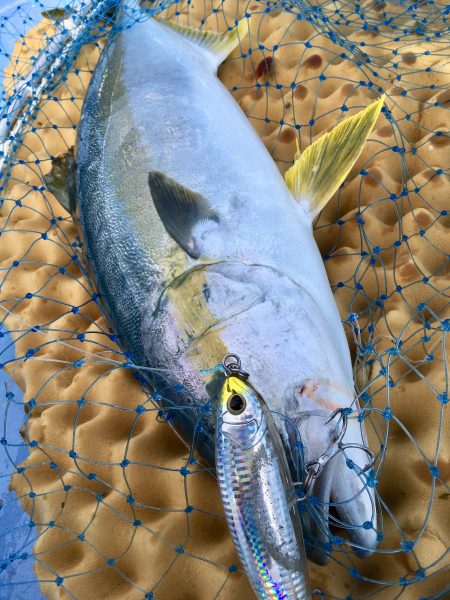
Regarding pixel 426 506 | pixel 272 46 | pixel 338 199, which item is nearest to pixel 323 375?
pixel 426 506

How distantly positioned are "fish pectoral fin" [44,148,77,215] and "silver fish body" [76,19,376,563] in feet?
0.21

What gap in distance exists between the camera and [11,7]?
3186 millimetres

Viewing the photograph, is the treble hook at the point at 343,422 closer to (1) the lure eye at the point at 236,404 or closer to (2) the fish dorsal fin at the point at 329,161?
(1) the lure eye at the point at 236,404

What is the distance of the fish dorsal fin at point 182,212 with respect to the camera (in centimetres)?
143

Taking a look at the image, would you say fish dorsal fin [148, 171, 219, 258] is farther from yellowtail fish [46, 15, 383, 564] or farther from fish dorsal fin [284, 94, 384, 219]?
fish dorsal fin [284, 94, 384, 219]

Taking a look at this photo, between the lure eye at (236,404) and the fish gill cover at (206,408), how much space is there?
0.20m

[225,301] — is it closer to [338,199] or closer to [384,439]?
[384,439]

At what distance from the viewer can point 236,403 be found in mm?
1043

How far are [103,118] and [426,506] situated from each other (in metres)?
1.55

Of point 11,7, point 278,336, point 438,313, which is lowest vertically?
point 438,313

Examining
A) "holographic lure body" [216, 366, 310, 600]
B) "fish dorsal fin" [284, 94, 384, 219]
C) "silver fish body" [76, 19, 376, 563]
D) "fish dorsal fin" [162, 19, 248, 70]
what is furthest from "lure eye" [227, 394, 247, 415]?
"fish dorsal fin" [162, 19, 248, 70]

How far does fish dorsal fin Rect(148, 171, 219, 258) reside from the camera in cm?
143

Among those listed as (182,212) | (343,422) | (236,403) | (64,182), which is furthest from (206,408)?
(64,182)

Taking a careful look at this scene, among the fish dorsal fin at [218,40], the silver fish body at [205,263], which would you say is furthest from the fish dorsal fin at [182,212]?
the fish dorsal fin at [218,40]
